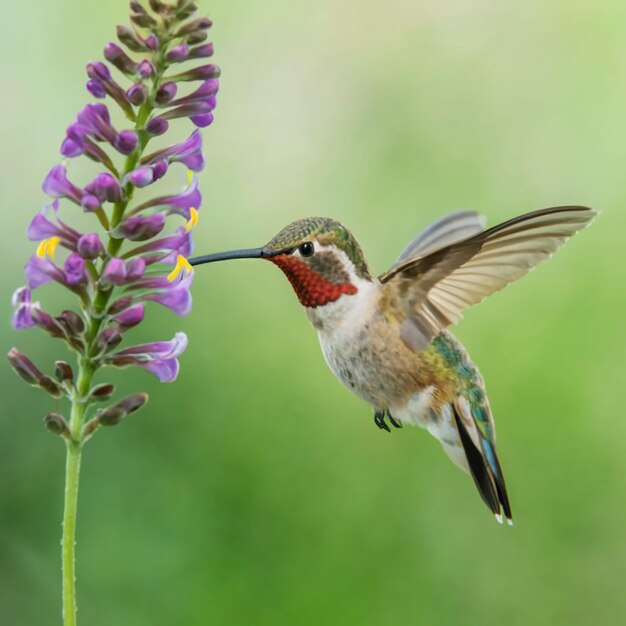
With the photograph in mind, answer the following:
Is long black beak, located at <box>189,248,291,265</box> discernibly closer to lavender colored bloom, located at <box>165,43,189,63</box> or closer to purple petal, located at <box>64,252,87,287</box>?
purple petal, located at <box>64,252,87,287</box>

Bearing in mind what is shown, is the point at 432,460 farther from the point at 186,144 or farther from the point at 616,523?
the point at 186,144

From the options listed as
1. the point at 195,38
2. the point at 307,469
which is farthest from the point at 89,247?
the point at 307,469

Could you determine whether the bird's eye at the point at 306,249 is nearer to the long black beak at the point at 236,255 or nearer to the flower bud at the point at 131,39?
the long black beak at the point at 236,255

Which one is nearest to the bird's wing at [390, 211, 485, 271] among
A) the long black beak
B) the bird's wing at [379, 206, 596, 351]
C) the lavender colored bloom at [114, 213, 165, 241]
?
the bird's wing at [379, 206, 596, 351]

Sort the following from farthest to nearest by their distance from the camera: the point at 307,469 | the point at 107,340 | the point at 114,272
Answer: the point at 307,469 → the point at 107,340 → the point at 114,272

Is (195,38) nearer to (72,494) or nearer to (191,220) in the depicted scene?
(191,220)

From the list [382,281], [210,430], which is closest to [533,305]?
[210,430]

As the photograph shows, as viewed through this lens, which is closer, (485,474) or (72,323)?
(72,323)
